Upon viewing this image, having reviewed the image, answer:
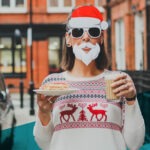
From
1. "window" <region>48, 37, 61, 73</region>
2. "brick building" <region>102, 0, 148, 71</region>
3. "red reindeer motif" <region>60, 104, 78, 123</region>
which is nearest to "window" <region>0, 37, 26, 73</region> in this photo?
"window" <region>48, 37, 61, 73</region>

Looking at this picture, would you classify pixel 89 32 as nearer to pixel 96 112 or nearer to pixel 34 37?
pixel 96 112

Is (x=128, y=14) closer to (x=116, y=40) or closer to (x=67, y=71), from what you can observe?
(x=116, y=40)

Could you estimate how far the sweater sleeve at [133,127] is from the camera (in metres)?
2.72

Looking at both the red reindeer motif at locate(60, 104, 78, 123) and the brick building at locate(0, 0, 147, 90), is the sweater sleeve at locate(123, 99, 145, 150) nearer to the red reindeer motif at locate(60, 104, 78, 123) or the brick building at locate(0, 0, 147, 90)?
the red reindeer motif at locate(60, 104, 78, 123)

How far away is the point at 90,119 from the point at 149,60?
1813 centimetres

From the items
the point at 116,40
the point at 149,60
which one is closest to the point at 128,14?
the point at 116,40

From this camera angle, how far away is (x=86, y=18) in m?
2.84

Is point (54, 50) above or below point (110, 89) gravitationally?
above

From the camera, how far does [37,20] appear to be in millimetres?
35812

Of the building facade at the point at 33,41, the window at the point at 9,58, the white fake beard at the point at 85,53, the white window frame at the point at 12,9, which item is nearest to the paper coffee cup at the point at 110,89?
the white fake beard at the point at 85,53

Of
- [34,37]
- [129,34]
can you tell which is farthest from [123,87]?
[34,37]

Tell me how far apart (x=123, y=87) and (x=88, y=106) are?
→ 0.64 ft

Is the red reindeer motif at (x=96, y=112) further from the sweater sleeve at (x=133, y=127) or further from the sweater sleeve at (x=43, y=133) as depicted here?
the sweater sleeve at (x=43, y=133)

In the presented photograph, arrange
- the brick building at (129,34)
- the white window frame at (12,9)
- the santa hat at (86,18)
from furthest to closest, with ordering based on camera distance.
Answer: the white window frame at (12,9) → the brick building at (129,34) → the santa hat at (86,18)
